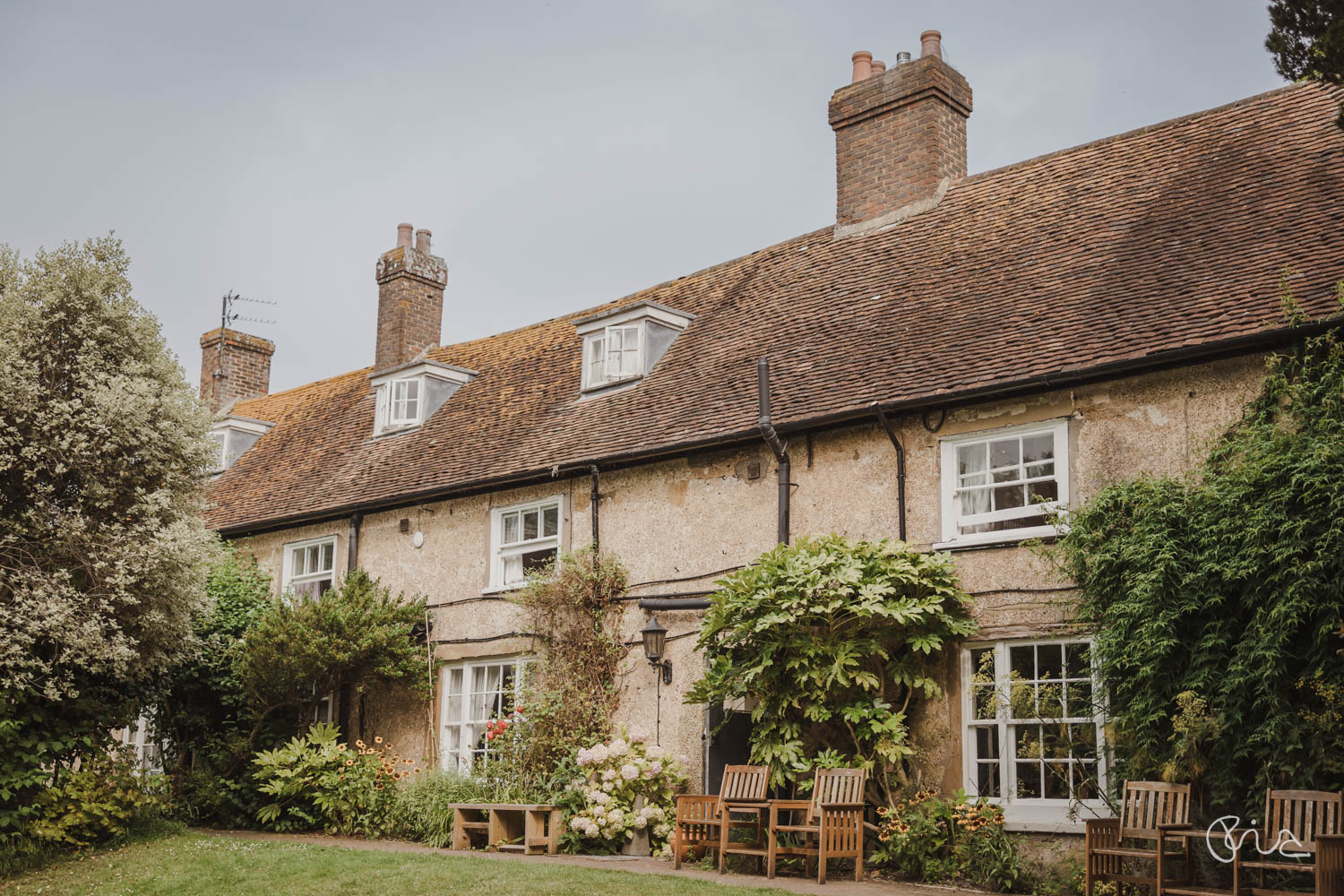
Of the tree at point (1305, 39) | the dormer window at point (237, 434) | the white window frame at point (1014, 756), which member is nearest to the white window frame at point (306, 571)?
the dormer window at point (237, 434)

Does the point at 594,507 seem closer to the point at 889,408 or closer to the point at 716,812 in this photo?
the point at 889,408

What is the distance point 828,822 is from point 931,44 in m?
10.3

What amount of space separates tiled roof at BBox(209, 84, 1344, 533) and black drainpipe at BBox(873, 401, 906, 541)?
0.63ft

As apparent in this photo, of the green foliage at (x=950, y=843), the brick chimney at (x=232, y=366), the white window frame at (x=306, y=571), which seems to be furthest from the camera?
the brick chimney at (x=232, y=366)

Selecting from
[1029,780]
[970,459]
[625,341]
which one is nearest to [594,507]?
[625,341]

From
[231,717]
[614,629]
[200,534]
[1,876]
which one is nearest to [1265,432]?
[614,629]

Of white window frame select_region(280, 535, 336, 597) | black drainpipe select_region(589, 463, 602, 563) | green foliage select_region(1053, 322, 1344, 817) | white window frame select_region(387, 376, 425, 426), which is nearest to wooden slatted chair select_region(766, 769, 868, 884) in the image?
green foliage select_region(1053, 322, 1344, 817)

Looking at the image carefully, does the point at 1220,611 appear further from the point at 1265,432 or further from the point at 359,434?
the point at 359,434

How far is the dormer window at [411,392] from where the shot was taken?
20406 mm

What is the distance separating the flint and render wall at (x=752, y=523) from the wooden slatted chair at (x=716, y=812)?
154cm

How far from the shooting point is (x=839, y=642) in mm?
12234

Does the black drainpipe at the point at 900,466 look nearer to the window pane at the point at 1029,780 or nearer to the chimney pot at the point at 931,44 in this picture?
the window pane at the point at 1029,780

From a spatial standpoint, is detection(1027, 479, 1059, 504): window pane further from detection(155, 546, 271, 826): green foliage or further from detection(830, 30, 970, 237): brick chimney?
detection(155, 546, 271, 826): green foliage

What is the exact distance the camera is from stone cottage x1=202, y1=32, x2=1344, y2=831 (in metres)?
11.8
